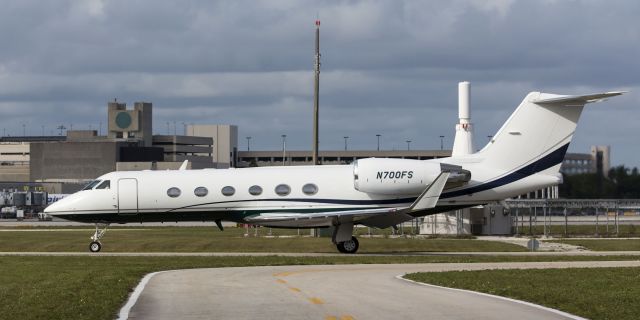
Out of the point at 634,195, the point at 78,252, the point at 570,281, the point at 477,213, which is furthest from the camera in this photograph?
the point at 634,195

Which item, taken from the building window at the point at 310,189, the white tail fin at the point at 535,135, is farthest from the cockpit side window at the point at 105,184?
the white tail fin at the point at 535,135

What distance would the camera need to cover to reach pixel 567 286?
24.6 meters

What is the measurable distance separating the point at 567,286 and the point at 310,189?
17989 millimetres

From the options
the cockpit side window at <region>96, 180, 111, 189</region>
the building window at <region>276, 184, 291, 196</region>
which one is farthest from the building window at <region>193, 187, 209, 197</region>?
the cockpit side window at <region>96, 180, 111, 189</region>

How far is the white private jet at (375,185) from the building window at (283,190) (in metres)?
0.04

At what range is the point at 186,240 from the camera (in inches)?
2074

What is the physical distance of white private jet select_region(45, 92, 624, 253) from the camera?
134 feet

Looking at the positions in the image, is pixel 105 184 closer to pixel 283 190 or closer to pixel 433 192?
pixel 283 190

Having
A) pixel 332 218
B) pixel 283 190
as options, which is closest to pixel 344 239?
pixel 332 218

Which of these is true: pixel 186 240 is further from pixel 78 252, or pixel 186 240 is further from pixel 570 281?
pixel 570 281

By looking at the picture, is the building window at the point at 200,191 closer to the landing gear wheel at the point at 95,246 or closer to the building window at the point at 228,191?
the building window at the point at 228,191

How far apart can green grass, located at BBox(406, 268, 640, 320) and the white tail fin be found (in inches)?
440

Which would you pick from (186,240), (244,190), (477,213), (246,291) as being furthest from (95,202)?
(477,213)

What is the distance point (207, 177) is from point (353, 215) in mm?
6058
